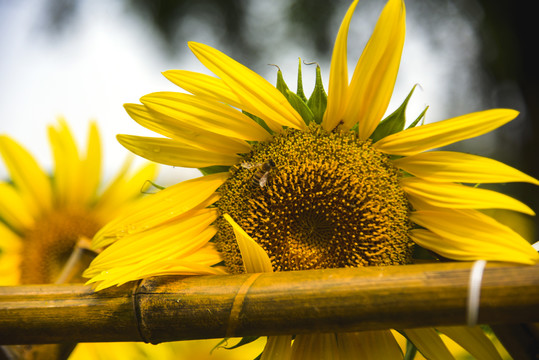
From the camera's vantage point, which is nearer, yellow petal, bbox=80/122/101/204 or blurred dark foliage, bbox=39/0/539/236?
yellow petal, bbox=80/122/101/204

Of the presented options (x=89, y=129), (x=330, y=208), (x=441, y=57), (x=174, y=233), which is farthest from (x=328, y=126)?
(x=441, y=57)

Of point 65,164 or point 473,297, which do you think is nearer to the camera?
point 473,297

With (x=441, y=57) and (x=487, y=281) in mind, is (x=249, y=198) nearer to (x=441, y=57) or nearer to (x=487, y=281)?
(x=487, y=281)


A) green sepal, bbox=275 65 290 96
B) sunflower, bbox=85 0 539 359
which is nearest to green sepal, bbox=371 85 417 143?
sunflower, bbox=85 0 539 359

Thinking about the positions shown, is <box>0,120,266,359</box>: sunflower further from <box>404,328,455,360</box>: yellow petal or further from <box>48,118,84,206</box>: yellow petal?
<box>404,328,455,360</box>: yellow petal

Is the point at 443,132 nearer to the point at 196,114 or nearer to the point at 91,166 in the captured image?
the point at 196,114

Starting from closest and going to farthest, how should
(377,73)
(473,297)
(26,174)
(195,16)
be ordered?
(473,297)
(377,73)
(26,174)
(195,16)

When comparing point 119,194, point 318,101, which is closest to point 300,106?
point 318,101
